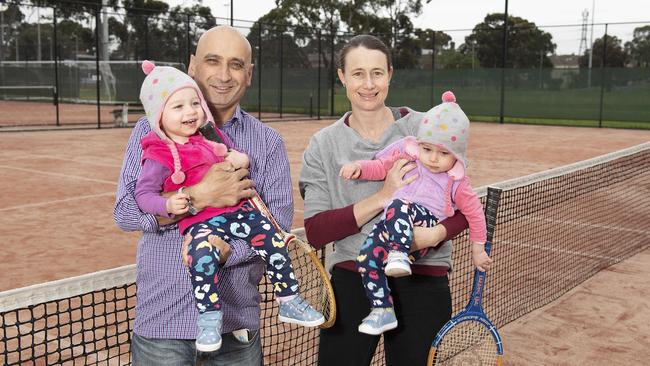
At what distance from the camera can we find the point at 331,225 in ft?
8.74

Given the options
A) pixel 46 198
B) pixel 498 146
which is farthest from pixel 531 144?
pixel 46 198

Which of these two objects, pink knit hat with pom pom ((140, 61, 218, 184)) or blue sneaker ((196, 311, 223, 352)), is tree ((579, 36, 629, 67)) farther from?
blue sneaker ((196, 311, 223, 352))

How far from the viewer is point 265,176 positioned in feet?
8.05

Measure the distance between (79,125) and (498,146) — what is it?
1294cm

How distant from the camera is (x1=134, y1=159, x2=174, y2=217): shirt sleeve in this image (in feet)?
6.94

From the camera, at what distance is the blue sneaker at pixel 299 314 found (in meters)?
2.41

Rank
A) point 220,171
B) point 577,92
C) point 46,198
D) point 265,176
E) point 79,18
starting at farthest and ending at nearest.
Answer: point 79,18 → point 577,92 → point 46,198 → point 265,176 → point 220,171

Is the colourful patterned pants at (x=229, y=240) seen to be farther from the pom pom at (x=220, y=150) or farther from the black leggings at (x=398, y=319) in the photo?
the black leggings at (x=398, y=319)

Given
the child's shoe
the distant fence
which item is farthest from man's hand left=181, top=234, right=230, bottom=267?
the distant fence

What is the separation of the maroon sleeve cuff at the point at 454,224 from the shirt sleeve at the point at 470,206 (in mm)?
22

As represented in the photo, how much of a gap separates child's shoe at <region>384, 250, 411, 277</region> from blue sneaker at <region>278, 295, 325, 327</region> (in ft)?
0.93

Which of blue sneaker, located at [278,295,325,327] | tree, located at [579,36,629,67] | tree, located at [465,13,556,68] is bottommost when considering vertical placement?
blue sneaker, located at [278,295,325,327]

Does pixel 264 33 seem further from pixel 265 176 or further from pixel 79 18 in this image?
pixel 265 176

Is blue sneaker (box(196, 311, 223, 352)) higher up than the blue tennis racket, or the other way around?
→ blue sneaker (box(196, 311, 223, 352))
